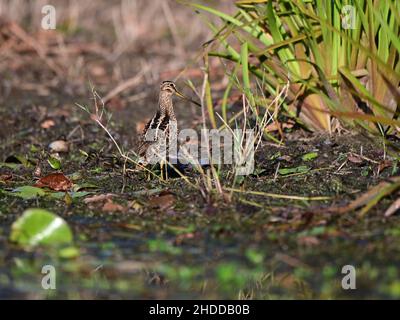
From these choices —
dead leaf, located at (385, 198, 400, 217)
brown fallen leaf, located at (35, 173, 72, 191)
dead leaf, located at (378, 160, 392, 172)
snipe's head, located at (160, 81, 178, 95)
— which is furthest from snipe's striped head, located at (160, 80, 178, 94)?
dead leaf, located at (385, 198, 400, 217)

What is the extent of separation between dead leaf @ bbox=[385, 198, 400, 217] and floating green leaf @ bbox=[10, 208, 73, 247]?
6.23 feet

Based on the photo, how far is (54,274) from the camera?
475 cm

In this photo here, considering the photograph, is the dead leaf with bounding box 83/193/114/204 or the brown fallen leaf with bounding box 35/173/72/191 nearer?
the dead leaf with bounding box 83/193/114/204

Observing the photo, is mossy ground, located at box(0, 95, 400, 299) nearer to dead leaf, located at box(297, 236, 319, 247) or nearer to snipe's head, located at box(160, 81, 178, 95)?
dead leaf, located at box(297, 236, 319, 247)

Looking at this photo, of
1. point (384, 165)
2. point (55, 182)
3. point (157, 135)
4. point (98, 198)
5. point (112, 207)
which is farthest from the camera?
point (157, 135)

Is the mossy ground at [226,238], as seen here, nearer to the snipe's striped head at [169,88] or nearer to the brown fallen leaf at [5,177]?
the brown fallen leaf at [5,177]

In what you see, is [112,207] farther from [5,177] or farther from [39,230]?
[5,177]

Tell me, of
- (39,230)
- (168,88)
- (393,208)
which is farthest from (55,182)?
(393,208)

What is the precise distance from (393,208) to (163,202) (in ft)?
4.96

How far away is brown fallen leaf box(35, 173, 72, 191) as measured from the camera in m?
6.38

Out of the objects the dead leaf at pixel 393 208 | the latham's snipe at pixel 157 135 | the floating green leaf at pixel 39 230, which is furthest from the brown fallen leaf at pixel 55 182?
the dead leaf at pixel 393 208

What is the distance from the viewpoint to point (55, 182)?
21.0 ft

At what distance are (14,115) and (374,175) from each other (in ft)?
14.2
